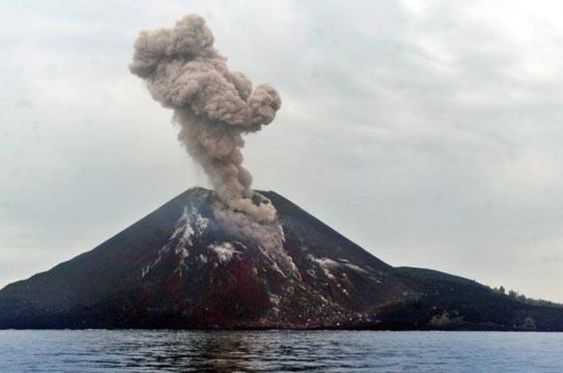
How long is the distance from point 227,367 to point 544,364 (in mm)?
41190

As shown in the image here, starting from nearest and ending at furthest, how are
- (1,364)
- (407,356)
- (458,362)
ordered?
1. (1,364)
2. (458,362)
3. (407,356)

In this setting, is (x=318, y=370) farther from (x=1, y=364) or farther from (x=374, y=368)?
(x=1, y=364)

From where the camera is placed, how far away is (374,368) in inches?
3236

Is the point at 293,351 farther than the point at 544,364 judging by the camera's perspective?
Yes

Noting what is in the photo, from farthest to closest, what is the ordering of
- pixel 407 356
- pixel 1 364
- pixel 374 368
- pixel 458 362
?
pixel 407 356, pixel 458 362, pixel 1 364, pixel 374 368

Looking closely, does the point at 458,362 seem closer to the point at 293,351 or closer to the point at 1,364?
the point at 293,351

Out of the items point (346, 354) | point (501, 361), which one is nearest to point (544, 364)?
point (501, 361)

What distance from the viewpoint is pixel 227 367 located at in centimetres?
7819

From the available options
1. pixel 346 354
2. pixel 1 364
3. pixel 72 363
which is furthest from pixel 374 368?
pixel 1 364

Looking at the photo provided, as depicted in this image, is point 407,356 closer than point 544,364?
No

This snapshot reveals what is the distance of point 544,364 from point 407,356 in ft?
54.8

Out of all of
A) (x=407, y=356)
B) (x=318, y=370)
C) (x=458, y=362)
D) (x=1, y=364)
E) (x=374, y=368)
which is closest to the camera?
(x=318, y=370)

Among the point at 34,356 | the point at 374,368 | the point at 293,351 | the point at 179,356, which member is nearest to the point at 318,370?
the point at 374,368

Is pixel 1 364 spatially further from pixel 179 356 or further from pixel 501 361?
pixel 501 361
